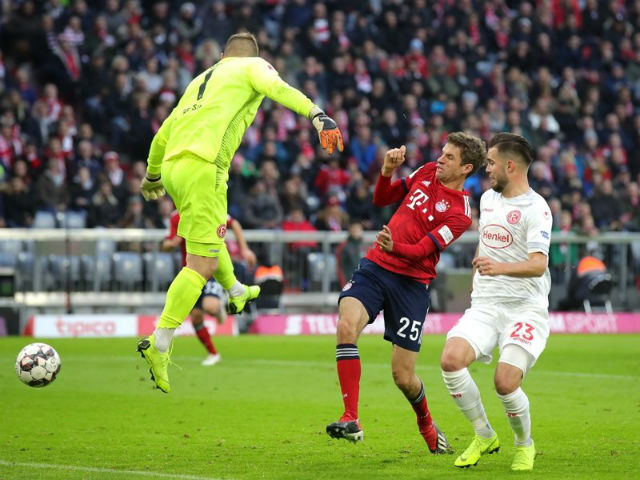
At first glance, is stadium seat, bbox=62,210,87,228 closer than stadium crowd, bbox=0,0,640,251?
Yes

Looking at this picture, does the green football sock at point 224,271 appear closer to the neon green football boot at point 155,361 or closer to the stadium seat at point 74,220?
the neon green football boot at point 155,361

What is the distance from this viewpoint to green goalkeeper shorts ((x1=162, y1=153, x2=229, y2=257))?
8.14m

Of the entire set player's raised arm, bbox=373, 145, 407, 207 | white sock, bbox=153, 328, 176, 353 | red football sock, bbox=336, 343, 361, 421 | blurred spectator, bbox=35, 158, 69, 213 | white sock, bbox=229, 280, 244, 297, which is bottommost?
red football sock, bbox=336, 343, 361, 421

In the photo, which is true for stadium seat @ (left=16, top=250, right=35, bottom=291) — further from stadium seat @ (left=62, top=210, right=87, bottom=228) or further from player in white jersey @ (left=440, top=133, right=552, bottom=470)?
player in white jersey @ (left=440, top=133, right=552, bottom=470)

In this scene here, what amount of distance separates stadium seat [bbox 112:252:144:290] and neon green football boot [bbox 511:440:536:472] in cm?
1296

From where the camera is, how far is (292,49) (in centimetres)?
2422

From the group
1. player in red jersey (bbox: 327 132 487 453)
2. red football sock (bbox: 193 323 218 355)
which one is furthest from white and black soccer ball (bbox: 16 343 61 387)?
red football sock (bbox: 193 323 218 355)

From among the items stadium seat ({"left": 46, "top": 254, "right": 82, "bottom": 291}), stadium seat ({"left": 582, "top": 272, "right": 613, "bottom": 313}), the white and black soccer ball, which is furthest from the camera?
stadium seat ({"left": 582, "top": 272, "right": 613, "bottom": 313})

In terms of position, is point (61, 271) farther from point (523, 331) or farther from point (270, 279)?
point (523, 331)

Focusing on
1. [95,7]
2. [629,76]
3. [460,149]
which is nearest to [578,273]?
[629,76]

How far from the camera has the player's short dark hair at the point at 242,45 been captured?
855 centimetres

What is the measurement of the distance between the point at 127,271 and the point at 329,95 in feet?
21.7

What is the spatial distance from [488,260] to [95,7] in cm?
1775

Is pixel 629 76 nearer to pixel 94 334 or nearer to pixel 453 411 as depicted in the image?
pixel 94 334
